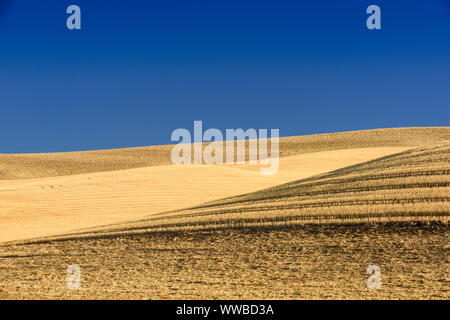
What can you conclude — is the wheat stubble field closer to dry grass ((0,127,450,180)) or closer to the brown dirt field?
the brown dirt field

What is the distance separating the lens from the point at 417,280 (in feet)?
31.2

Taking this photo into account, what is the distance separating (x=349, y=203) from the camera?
1573 cm

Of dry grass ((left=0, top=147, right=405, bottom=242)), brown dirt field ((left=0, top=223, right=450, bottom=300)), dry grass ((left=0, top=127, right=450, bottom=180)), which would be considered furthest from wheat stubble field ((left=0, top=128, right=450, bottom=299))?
dry grass ((left=0, top=127, right=450, bottom=180))

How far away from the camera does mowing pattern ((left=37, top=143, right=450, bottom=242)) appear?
14.0 meters

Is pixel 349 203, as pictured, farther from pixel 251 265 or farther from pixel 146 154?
pixel 146 154

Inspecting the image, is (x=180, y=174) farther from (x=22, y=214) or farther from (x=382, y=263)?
(x=382, y=263)

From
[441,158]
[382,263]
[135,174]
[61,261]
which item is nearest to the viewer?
[382,263]

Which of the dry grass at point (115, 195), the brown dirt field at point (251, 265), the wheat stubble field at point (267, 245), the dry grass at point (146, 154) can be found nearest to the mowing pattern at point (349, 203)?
the wheat stubble field at point (267, 245)

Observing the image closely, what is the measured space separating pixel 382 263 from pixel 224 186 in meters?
24.5

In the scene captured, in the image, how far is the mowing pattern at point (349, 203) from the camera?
1397cm

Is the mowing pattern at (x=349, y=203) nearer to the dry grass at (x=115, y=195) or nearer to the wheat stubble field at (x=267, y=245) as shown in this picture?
the wheat stubble field at (x=267, y=245)

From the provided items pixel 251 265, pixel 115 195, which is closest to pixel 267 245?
pixel 251 265
